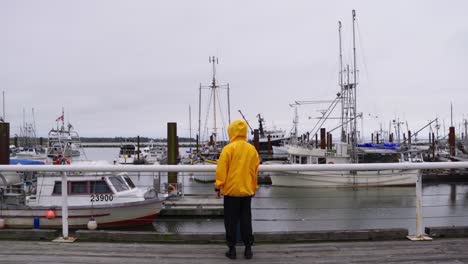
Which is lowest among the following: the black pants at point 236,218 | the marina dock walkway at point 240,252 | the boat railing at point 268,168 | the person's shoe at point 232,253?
the marina dock walkway at point 240,252

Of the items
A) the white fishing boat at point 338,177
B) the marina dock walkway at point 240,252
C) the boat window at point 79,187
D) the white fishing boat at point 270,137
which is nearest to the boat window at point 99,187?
the boat window at point 79,187

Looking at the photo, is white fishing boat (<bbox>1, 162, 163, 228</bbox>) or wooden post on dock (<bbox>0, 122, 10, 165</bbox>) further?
wooden post on dock (<bbox>0, 122, 10, 165</bbox>)

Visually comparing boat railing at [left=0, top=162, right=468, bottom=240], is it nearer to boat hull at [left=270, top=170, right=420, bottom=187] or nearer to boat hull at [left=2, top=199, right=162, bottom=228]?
boat hull at [left=2, top=199, right=162, bottom=228]

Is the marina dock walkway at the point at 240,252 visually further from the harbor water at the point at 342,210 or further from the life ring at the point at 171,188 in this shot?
the life ring at the point at 171,188

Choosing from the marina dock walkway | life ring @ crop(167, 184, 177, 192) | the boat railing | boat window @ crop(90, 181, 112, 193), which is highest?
the boat railing

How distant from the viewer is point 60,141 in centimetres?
1673

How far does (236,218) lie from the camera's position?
155 inches

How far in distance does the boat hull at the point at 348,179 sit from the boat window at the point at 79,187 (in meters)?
14.9

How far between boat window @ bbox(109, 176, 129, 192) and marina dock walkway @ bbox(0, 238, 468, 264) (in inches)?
356

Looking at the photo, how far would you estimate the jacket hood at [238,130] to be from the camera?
3.91 m

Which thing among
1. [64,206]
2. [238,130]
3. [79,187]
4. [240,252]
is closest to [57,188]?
[79,187]

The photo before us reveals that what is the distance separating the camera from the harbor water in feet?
47.1

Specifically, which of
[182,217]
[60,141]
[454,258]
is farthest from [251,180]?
[60,141]

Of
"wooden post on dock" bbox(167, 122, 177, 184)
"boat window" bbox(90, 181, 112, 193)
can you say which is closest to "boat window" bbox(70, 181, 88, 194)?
"boat window" bbox(90, 181, 112, 193)
